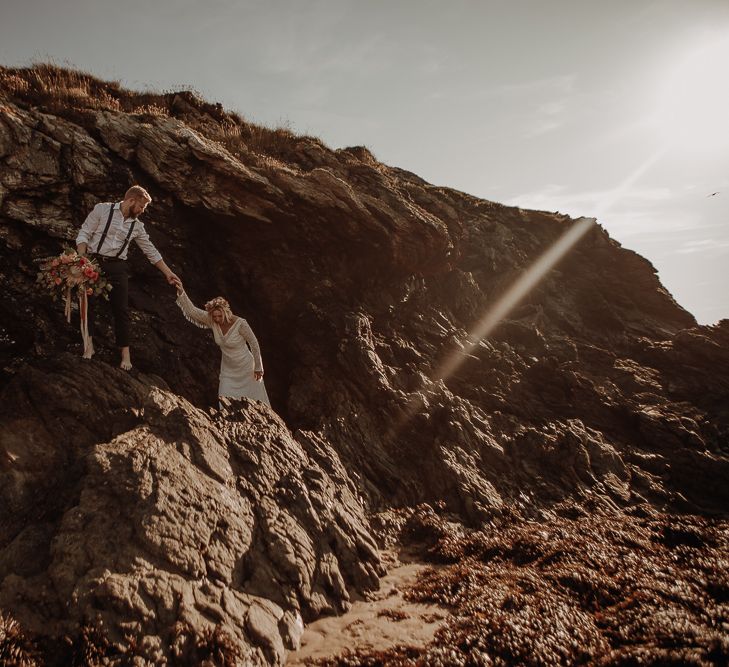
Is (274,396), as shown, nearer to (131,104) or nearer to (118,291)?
(118,291)

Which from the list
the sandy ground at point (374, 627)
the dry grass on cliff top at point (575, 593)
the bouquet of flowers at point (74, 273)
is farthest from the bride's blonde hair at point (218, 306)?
the dry grass on cliff top at point (575, 593)

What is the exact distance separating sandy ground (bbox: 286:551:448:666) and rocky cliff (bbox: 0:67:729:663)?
27cm

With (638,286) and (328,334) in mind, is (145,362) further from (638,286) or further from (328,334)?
(638,286)

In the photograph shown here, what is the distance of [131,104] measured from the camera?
55.9 feet

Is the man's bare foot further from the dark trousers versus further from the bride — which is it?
the bride

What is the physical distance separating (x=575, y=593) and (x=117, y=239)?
1111cm

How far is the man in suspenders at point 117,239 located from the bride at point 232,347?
1448mm

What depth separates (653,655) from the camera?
526 cm

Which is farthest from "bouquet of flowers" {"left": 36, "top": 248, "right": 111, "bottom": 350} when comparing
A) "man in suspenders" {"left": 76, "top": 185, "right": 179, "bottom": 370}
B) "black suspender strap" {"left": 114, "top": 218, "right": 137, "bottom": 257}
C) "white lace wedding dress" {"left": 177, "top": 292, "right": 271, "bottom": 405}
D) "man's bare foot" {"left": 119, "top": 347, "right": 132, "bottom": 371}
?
"white lace wedding dress" {"left": 177, "top": 292, "right": 271, "bottom": 405}

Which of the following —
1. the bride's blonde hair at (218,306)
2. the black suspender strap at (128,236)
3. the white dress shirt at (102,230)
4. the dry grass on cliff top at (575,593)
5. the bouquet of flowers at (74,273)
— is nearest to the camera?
the dry grass on cliff top at (575,593)

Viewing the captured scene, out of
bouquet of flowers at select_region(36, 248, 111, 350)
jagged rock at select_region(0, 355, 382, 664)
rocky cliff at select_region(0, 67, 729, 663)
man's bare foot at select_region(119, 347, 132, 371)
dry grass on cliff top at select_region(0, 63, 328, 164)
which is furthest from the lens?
dry grass on cliff top at select_region(0, 63, 328, 164)

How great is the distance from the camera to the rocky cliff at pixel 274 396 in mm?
5699

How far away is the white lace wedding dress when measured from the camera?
33.0ft

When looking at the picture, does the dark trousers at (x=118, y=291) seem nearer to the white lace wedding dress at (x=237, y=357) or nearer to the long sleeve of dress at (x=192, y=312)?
the long sleeve of dress at (x=192, y=312)
